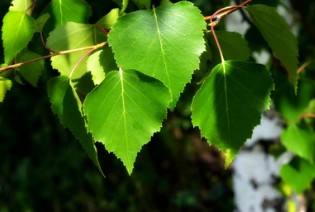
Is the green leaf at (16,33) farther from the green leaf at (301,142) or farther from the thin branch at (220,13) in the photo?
the green leaf at (301,142)

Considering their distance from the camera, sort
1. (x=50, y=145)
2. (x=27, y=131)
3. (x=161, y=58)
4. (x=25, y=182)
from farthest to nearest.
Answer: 1. (x=27, y=131)
2. (x=50, y=145)
3. (x=25, y=182)
4. (x=161, y=58)

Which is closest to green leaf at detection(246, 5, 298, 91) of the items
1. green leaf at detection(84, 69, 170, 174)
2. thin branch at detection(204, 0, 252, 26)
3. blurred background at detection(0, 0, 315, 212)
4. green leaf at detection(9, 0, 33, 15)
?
thin branch at detection(204, 0, 252, 26)

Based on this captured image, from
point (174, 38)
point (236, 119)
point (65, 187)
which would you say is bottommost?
point (65, 187)

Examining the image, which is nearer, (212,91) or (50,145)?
(212,91)

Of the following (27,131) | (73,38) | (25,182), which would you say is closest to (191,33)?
(73,38)

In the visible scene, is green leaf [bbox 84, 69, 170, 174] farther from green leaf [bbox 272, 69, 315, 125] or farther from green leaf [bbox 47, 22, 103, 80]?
green leaf [bbox 272, 69, 315, 125]

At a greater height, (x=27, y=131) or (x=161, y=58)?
(x=161, y=58)

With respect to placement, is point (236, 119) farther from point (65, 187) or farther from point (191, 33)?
point (65, 187)
